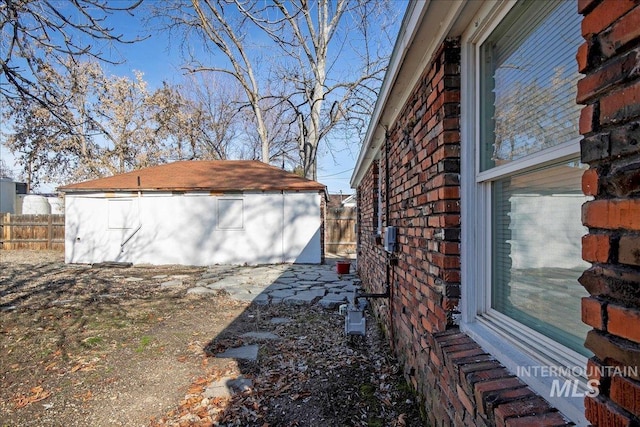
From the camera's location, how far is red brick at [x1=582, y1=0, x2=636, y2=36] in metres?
0.84

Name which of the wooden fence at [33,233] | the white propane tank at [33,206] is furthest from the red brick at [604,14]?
the white propane tank at [33,206]

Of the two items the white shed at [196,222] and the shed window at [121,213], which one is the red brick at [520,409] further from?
the shed window at [121,213]

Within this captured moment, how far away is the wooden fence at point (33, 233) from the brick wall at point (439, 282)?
17349 mm

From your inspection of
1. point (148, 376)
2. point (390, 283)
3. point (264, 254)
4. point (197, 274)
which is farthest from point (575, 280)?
point (264, 254)

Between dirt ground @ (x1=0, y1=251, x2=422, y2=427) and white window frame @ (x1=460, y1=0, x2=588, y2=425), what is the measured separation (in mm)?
1087

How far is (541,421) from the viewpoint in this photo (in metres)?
1.12

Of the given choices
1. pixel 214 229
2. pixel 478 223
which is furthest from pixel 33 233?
pixel 478 223

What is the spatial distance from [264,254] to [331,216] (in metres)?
4.78

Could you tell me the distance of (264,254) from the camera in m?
11.5

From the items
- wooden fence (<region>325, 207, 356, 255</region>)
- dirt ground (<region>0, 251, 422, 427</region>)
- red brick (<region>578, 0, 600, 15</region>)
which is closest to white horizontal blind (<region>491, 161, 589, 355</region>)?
red brick (<region>578, 0, 600, 15</region>)

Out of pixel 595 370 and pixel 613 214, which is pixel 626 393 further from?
pixel 613 214

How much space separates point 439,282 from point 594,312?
109 centimetres

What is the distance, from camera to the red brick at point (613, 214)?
0.81 meters

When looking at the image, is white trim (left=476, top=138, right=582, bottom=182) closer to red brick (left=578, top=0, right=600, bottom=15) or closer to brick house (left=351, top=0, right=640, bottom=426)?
brick house (left=351, top=0, right=640, bottom=426)
